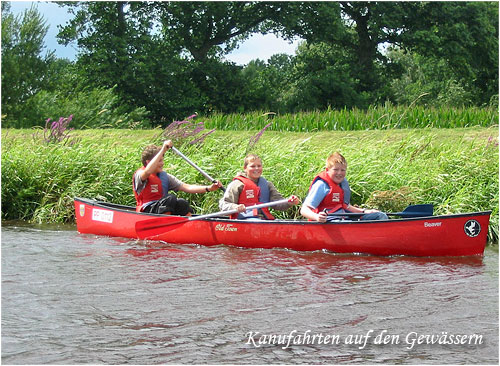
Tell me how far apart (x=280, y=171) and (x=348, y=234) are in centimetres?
240

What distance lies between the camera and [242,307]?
5.29 m

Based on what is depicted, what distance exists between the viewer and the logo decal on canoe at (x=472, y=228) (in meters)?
6.86

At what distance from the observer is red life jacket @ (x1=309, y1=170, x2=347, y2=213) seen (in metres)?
7.48

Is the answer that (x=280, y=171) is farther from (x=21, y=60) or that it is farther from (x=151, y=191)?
(x=21, y=60)

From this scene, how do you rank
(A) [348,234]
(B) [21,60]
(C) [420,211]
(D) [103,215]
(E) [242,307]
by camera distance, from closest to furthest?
(E) [242,307] → (A) [348,234] → (C) [420,211] → (D) [103,215] → (B) [21,60]

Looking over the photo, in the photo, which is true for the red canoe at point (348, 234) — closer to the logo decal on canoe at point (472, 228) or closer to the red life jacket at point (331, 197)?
the logo decal on canoe at point (472, 228)

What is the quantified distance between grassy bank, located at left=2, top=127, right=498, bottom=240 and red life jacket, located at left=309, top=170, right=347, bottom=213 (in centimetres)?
98

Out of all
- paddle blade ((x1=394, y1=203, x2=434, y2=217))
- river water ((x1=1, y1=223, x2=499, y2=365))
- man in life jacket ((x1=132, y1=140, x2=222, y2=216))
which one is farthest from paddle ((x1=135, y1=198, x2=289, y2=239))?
paddle blade ((x1=394, y1=203, x2=434, y2=217))

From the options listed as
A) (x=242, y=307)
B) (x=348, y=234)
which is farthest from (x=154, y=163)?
(x=242, y=307)

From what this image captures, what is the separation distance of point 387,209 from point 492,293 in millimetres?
2779

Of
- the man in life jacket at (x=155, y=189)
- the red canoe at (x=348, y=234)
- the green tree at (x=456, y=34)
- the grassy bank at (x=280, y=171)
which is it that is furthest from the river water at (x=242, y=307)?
the green tree at (x=456, y=34)

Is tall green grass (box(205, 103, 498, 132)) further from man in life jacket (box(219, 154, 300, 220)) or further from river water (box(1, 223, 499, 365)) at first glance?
river water (box(1, 223, 499, 365))

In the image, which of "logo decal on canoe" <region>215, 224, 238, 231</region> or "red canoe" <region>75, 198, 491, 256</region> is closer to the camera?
"red canoe" <region>75, 198, 491, 256</region>

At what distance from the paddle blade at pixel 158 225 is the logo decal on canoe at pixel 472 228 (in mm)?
2852
